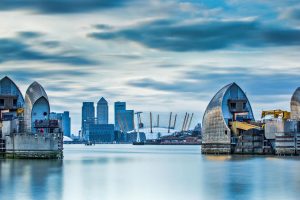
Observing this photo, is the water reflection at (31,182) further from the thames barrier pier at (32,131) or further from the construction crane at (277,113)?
the construction crane at (277,113)

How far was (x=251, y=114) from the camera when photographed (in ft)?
506

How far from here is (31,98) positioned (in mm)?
123562

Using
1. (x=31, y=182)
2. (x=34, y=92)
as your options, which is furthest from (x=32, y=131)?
(x=31, y=182)

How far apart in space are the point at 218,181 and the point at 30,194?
75.4ft

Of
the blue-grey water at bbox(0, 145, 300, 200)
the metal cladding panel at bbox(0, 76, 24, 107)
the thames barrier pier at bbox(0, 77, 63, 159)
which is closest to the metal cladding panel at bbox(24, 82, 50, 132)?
the thames barrier pier at bbox(0, 77, 63, 159)

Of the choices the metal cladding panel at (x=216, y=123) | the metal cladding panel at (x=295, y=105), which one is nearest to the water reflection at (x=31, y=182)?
the metal cladding panel at (x=216, y=123)

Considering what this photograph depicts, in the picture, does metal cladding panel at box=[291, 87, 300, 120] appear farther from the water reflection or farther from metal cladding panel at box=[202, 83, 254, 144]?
the water reflection

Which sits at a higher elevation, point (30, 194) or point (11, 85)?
point (11, 85)

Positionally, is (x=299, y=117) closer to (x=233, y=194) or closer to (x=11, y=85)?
(x=11, y=85)

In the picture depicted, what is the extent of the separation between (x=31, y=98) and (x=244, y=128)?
44.5 meters

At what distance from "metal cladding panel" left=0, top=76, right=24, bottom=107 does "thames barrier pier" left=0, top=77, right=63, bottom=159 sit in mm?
4517

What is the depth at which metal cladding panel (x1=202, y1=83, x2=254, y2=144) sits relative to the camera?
147750 mm

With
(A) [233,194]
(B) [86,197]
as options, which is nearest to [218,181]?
(A) [233,194]

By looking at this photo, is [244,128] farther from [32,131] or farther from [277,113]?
[32,131]
